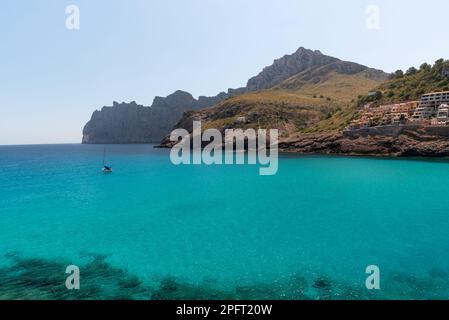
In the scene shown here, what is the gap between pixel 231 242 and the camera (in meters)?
28.8

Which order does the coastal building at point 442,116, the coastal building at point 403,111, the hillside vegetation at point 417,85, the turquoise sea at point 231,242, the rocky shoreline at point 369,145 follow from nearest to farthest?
the turquoise sea at point 231,242, the rocky shoreline at point 369,145, the coastal building at point 442,116, the coastal building at point 403,111, the hillside vegetation at point 417,85

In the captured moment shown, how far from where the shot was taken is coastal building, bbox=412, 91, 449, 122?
108 meters

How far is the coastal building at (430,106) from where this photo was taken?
10806 cm

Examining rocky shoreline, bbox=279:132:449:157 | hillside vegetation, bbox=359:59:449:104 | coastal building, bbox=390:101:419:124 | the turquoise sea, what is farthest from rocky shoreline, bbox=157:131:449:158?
the turquoise sea

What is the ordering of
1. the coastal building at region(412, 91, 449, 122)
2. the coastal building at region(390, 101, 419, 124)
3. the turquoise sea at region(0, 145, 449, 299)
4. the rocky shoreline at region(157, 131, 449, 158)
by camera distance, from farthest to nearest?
the coastal building at region(390, 101, 419, 124) < the coastal building at region(412, 91, 449, 122) < the rocky shoreline at region(157, 131, 449, 158) < the turquoise sea at region(0, 145, 449, 299)

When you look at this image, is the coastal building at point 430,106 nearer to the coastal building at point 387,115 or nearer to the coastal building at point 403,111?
the coastal building at point 403,111

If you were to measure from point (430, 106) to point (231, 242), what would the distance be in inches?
4603

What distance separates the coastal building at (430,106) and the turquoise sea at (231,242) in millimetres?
67372

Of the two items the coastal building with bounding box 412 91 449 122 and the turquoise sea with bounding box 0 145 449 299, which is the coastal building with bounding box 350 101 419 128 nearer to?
the coastal building with bounding box 412 91 449 122

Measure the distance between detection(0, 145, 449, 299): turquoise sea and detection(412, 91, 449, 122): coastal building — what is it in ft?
221
